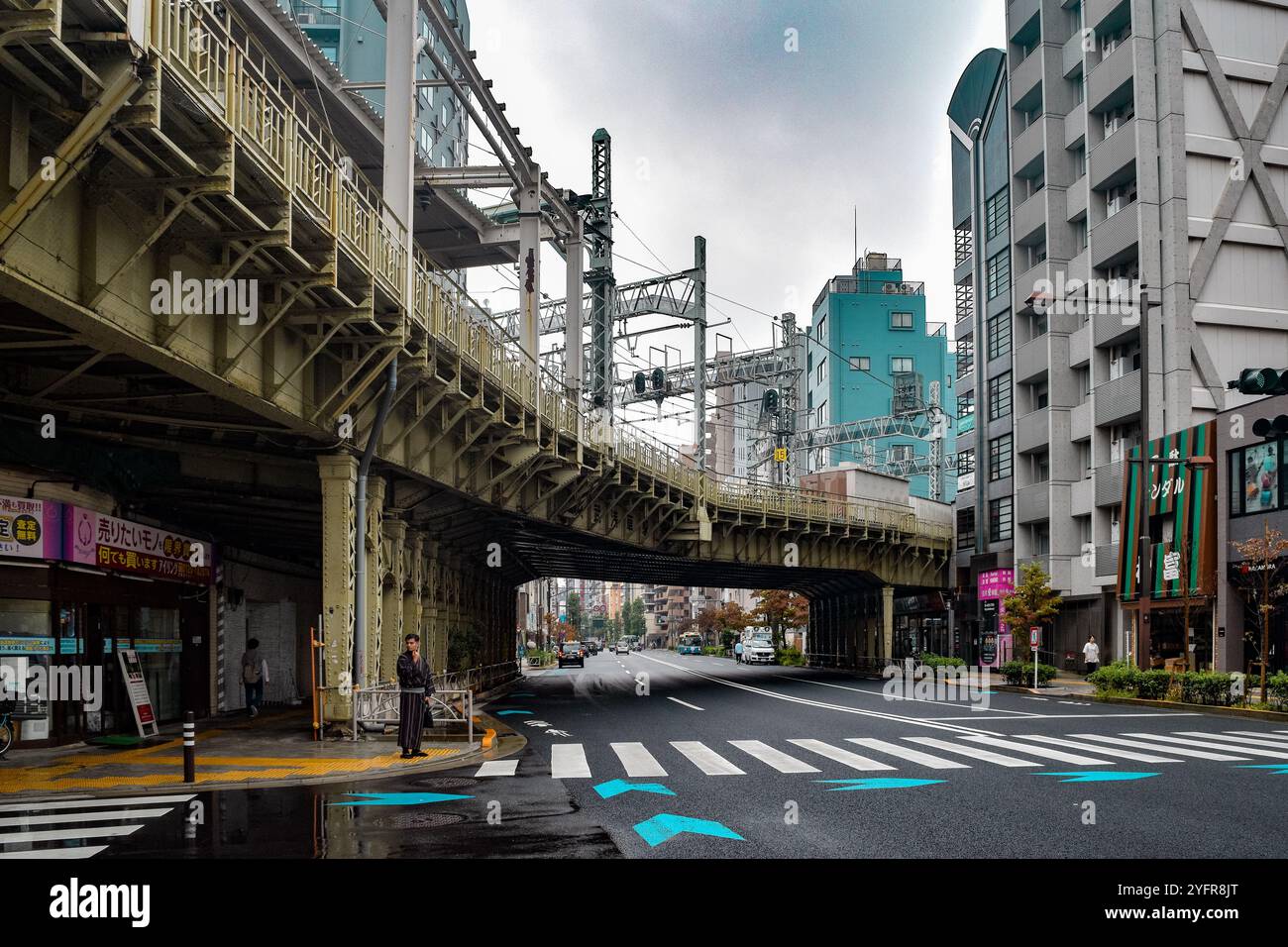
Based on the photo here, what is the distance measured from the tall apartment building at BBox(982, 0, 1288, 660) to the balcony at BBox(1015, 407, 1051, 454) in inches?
4.1

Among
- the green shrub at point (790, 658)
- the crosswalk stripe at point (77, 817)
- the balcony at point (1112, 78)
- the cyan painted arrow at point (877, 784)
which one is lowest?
the green shrub at point (790, 658)

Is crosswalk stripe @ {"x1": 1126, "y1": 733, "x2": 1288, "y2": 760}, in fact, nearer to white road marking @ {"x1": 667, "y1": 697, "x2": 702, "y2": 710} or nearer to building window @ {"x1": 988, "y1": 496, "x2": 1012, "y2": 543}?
white road marking @ {"x1": 667, "y1": 697, "x2": 702, "y2": 710}

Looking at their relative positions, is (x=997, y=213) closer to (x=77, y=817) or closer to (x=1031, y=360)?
(x=1031, y=360)

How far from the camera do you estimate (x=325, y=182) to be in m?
16.0

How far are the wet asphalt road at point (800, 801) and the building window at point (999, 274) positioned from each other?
37.2 metres

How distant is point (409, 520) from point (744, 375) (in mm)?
39233

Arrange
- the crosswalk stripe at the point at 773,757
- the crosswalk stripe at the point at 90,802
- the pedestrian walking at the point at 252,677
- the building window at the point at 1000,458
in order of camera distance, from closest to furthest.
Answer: the crosswalk stripe at the point at 90,802 < the crosswalk stripe at the point at 773,757 < the pedestrian walking at the point at 252,677 < the building window at the point at 1000,458

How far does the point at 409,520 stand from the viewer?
27734 millimetres

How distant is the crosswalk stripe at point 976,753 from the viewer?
55.2 feet

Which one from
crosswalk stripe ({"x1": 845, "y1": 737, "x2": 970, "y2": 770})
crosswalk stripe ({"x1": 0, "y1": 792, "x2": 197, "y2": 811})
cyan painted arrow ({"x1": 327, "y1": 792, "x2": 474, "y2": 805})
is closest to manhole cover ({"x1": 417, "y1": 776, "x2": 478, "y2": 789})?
cyan painted arrow ({"x1": 327, "y1": 792, "x2": 474, "y2": 805})

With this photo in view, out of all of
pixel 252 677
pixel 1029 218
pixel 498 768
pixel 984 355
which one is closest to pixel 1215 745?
pixel 498 768

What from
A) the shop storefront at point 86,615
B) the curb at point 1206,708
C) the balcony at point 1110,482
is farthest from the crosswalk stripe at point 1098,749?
the balcony at point 1110,482

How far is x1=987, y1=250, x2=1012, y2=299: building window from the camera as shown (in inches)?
2266

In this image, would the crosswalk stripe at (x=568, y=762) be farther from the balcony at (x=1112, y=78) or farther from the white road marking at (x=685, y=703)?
the balcony at (x=1112, y=78)
